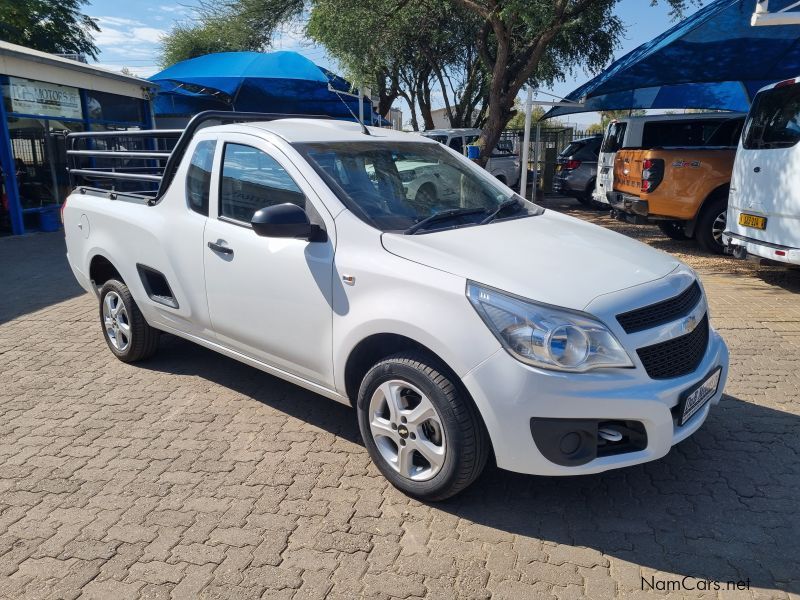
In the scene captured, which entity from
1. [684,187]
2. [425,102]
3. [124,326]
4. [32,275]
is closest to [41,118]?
[32,275]

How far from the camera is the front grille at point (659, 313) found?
2865 mm

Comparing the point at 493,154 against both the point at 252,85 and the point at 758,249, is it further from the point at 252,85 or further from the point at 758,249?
the point at 758,249

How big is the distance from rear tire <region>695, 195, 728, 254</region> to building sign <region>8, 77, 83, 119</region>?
12.0m

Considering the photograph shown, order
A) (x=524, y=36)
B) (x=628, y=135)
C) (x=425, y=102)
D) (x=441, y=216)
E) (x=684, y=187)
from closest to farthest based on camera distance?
1. (x=441, y=216)
2. (x=684, y=187)
3. (x=628, y=135)
4. (x=524, y=36)
5. (x=425, y=102)

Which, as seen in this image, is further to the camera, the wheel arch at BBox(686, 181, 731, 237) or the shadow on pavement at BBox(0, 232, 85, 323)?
the wheel arch at BBox(686, 181, 731, 237)

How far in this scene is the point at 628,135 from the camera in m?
11.4

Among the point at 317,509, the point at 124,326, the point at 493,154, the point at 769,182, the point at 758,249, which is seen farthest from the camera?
the point at 493,154

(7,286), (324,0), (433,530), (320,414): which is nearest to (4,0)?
(324,0)

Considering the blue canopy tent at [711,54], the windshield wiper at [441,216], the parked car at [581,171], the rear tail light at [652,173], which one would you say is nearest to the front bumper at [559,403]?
the windshield wiper at [441,216]

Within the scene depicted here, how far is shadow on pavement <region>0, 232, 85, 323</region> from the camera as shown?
7480mm

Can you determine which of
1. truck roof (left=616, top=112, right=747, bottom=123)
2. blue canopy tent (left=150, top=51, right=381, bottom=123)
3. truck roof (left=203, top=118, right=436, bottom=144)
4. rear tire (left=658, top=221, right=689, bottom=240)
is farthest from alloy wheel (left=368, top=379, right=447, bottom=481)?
blue canopy tent (left=150, top=51, right=381, bottom=123)

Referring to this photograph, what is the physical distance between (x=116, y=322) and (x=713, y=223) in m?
8.12

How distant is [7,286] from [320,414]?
6172 millimetres

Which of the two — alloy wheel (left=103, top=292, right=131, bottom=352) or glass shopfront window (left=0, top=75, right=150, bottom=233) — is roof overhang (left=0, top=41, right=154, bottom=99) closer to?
glass shopfront window (left=0, top=75, right=150, bottom=233)
